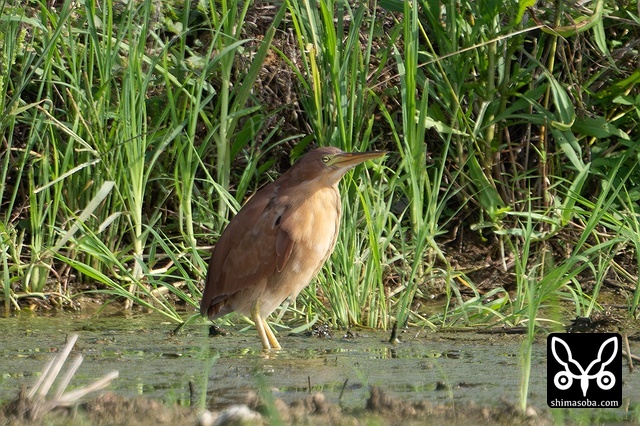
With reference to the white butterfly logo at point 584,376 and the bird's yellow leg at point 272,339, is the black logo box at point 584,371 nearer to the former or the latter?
the white butterfly logo at point 584,376

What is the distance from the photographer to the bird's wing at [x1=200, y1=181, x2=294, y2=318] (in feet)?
16.8

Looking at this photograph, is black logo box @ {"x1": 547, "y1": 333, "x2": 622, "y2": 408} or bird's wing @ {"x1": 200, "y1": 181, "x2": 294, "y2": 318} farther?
bird's wing @ {"x1": 200, "y1": 181, "x2": 294, "y2": 318}

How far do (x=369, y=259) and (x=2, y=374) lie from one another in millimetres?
1778

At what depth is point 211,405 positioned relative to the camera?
358cm

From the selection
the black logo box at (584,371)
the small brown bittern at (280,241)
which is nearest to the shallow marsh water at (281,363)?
the black logo box at (584,371)

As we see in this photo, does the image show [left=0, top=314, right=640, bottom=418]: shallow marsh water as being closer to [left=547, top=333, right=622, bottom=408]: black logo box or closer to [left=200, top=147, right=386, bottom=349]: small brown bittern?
[left=547, top=333, right=622, bottom=408]: black logo box

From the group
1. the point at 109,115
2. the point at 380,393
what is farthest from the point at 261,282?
the point at 380,393

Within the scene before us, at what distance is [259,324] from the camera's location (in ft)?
16.1

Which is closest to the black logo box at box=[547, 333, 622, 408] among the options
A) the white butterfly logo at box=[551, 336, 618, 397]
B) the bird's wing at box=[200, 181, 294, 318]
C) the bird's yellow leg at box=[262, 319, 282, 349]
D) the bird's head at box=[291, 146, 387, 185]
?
the white butterfly logo at box=[551, 336, 618, 397]

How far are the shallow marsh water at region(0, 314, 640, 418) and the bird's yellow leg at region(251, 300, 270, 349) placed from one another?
0.06m

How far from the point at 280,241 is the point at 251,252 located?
16 cm

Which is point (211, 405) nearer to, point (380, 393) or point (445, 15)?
point (380, 393)

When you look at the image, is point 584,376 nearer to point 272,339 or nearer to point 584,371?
point 584,371

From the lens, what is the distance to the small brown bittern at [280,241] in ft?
16.5
